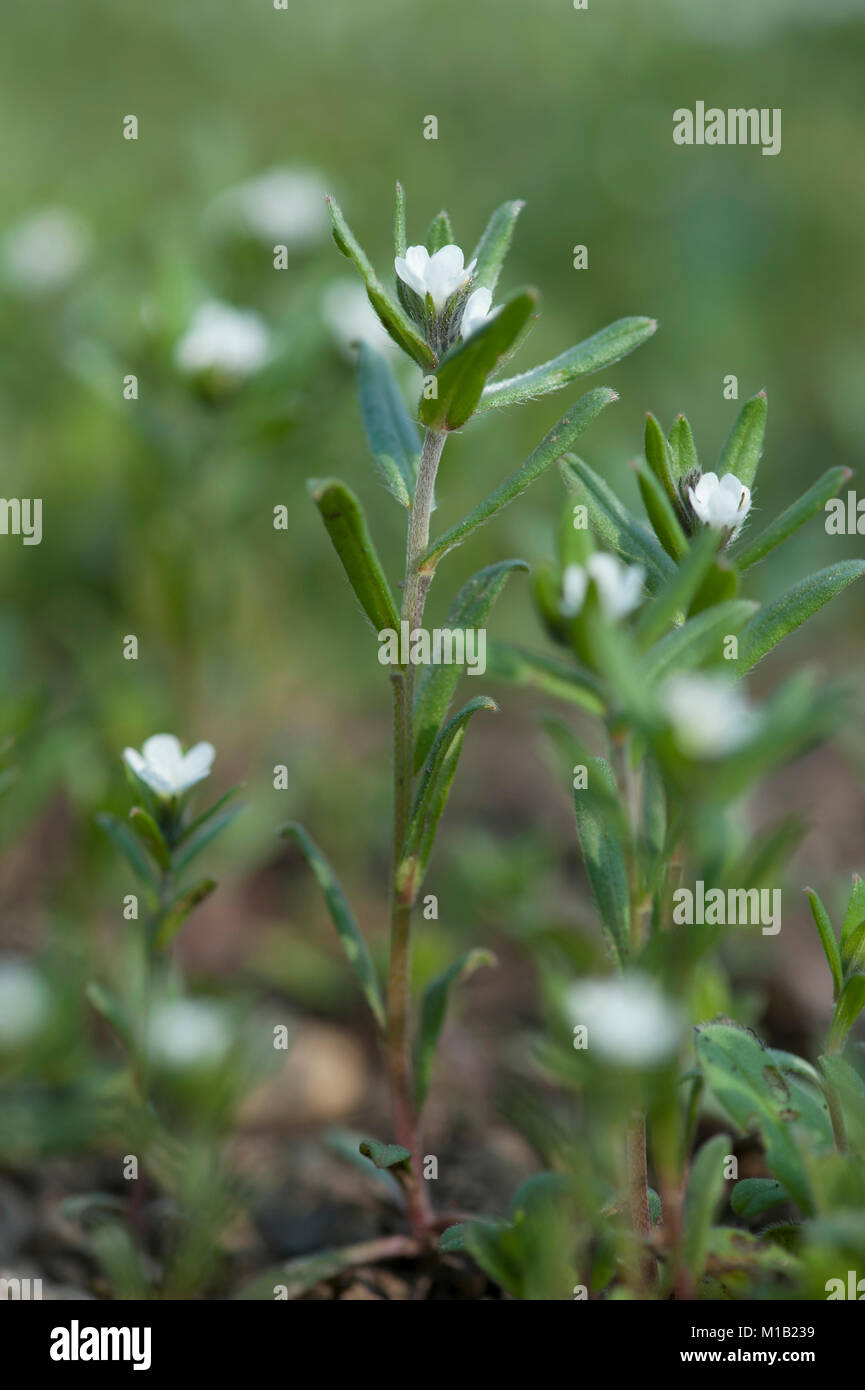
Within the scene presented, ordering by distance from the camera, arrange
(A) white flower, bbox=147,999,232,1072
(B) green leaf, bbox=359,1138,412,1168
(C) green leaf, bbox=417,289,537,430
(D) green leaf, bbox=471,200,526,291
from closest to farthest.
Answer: (C) green leaf, bbox=417,289,537,430 < (B) green leaf, bbox=359,1138,412,1168 < (D) green leaf, bbox=471,200,526,291 < (A) white flower, bbox=147,999,232,1072

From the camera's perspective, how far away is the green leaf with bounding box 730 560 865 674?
1857mm

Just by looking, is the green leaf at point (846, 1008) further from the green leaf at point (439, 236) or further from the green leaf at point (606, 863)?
the green leaf at point (439, 236)

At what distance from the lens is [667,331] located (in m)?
5.24

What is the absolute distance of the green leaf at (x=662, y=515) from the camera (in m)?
1.72

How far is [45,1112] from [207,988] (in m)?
0.51

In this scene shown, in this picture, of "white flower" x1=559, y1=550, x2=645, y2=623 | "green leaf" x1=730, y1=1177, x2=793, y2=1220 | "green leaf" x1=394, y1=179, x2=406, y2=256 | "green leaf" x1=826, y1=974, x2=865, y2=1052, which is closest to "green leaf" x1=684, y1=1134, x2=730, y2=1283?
"green leaf" x1=730, y1=1177, x2=793, y2=1220

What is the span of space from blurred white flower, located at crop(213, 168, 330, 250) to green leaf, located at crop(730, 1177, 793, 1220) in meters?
2.97

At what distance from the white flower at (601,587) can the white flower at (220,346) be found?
1.79m

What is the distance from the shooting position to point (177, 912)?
6.93 feet

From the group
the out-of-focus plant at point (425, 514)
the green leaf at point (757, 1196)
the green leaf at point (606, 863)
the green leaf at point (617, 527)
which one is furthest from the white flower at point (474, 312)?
the green leaf at point (757, 1196)

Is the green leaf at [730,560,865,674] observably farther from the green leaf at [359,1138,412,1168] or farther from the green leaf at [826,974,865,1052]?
the green leaf at [359,1138,412,1168]

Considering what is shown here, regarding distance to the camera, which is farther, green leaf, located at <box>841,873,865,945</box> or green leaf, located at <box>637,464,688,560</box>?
green leaf, located at <box>841,873,865,945</box>

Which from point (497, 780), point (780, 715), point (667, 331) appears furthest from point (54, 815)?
point (667, 331)
